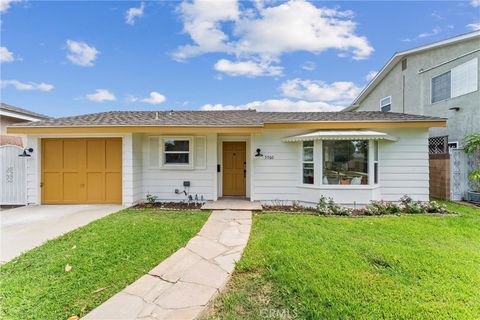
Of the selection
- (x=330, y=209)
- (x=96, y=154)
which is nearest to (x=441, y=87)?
(x=330, y=209)

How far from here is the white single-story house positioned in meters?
7.59

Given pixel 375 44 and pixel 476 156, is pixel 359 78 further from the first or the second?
pixel 476 156

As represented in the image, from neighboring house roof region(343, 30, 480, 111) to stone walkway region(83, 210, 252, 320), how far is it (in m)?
11.9

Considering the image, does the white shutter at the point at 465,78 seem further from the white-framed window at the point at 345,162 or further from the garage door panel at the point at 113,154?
the garage door panel at the point at 113,154

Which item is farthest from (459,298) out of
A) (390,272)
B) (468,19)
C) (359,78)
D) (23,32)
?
(359,78)

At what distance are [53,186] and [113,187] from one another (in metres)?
2.09

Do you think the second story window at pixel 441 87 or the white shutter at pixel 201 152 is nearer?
the white shutter at pixel 201 152

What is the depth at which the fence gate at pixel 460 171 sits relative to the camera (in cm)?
896

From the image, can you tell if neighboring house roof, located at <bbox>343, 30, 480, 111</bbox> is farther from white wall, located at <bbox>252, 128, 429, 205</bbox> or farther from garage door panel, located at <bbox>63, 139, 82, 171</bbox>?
garage door panel, located at <bbox>63, 139, 82, 171</bbox>

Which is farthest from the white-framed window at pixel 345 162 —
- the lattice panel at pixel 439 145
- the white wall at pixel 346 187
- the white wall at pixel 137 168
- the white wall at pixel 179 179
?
the white wall at pixel 137 168

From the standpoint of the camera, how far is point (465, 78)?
9.28 metres

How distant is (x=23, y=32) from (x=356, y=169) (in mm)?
13903

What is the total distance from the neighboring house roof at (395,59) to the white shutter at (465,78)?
1046mm

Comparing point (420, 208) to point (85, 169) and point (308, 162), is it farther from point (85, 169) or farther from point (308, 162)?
point (85, 169)
